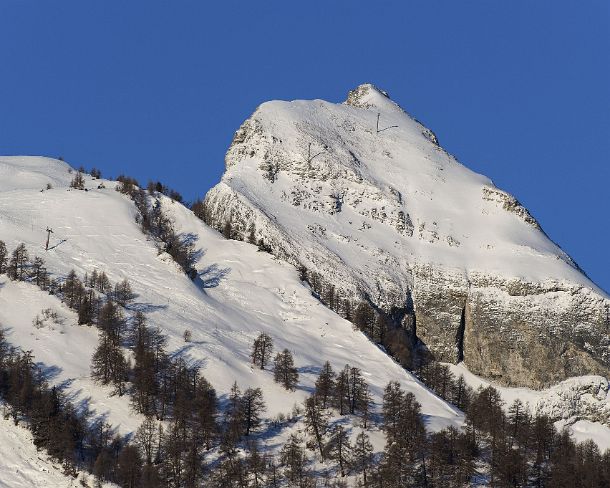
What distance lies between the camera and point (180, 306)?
145m

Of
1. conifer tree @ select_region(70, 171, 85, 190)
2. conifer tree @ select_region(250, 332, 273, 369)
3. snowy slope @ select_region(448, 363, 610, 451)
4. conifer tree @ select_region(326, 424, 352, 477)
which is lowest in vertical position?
conifer tree @ select_region(326, 424, 352, 477)

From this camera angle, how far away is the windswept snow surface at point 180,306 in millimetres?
123875

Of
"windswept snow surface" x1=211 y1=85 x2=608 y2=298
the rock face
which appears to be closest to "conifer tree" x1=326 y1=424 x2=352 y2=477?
the rock face

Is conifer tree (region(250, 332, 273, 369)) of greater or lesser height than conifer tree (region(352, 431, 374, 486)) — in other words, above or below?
above

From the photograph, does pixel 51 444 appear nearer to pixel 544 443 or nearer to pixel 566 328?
pixel 544 443

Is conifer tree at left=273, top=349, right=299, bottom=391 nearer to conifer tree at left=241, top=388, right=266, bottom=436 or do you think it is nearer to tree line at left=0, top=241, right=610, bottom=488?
tree line at left=0, top=241, right=610, bottom=488

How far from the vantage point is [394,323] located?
16812 centimetres

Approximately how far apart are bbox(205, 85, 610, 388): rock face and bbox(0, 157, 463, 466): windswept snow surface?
8472mm

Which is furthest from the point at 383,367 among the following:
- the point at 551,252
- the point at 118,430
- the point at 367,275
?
the point at 551,252

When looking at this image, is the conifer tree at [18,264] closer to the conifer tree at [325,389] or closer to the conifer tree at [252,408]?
the conifer tree at [252,408]

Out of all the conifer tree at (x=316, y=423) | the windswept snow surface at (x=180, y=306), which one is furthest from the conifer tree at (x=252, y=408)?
the conifer tree at (x=316, y=423)

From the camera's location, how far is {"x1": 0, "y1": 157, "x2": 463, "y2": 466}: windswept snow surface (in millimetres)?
123875

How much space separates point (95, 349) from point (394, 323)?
5847 cm

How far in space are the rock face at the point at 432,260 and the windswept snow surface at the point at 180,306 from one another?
27.8ft
